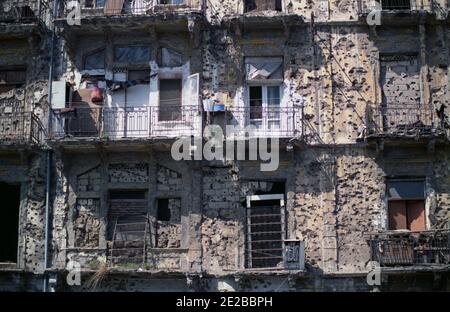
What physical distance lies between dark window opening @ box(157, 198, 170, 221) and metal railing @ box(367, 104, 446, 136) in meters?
5.74

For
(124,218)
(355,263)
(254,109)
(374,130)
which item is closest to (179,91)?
(254,109)

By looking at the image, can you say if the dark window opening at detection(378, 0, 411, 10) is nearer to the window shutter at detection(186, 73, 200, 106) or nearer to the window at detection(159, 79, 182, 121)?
the window shutter at detection(186, 73, 200, 106)

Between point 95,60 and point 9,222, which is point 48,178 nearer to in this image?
point 9,222

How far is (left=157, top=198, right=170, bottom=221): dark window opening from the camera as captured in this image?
19.6 m

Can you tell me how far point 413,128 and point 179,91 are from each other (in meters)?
6.47

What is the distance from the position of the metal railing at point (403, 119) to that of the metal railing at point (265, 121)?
6.67 ft

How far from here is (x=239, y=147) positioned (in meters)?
19.4

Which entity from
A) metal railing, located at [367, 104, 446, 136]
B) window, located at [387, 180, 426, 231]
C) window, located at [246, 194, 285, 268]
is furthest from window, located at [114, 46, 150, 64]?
window, located at [387, 180, 426, 231]

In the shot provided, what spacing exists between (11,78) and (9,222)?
423cm

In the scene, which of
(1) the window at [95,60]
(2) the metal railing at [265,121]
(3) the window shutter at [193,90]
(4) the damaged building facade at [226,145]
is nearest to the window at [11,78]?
(4) the damaged building facade at [226,145]

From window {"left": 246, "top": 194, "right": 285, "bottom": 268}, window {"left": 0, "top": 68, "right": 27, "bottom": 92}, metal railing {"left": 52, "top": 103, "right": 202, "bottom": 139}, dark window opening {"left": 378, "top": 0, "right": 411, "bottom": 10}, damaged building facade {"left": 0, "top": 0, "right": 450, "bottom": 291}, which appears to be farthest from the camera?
window {"left": 0, "top": 68, "right": 27, "bottom": 92}

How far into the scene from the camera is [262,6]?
20641 millimetres

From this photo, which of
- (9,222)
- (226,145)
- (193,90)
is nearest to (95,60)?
(193,90)

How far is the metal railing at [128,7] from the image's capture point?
20516 mm
